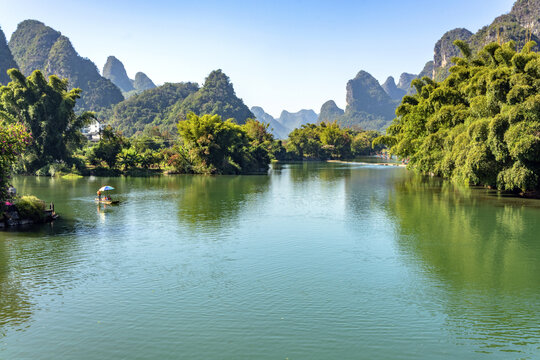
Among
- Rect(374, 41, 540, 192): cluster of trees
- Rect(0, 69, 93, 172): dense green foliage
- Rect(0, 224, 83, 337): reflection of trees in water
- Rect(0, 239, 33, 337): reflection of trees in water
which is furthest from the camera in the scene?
Rect(0, 69, 93, 172): dense green foliage

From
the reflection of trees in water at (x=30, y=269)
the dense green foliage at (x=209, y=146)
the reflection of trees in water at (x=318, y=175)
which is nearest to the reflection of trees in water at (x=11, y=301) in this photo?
the reflection of trees in water at (x=30, y=269)

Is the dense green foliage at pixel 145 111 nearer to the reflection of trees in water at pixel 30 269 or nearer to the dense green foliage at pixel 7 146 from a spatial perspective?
the dense green foliage at pixel 7 146

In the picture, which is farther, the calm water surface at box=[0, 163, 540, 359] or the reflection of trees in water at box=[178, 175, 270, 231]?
the reflection of trees in water at box=[178, 175, 270, 231]

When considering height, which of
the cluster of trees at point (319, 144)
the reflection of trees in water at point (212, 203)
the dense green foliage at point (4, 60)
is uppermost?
the dense green foliage at point (4, 60)

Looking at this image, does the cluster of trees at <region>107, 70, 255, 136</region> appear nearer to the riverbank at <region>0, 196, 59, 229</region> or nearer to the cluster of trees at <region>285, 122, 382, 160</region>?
the cluster of trees at <region>285, 122, 382, 160</region>

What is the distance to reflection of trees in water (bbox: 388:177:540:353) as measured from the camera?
456 inches

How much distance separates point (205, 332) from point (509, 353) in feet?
25.5

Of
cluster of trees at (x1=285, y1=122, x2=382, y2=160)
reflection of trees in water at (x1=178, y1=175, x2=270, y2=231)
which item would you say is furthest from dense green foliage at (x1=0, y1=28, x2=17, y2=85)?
reflection of trees in water at (x1=178, y1=175, x2=270, y2=231)

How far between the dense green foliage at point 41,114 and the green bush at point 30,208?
39.6 meters

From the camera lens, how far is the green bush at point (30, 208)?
2483 centimetres

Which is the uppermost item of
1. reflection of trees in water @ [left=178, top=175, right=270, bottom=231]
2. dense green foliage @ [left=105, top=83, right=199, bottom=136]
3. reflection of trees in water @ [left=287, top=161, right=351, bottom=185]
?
dense green foliage @ [left=105, top=83, right=199, bottom=136]

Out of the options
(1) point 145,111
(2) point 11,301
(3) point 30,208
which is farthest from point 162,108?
(2) point 11,301

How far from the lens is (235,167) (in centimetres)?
7275

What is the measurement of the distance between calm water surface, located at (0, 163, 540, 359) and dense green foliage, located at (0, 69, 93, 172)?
38588 mm
